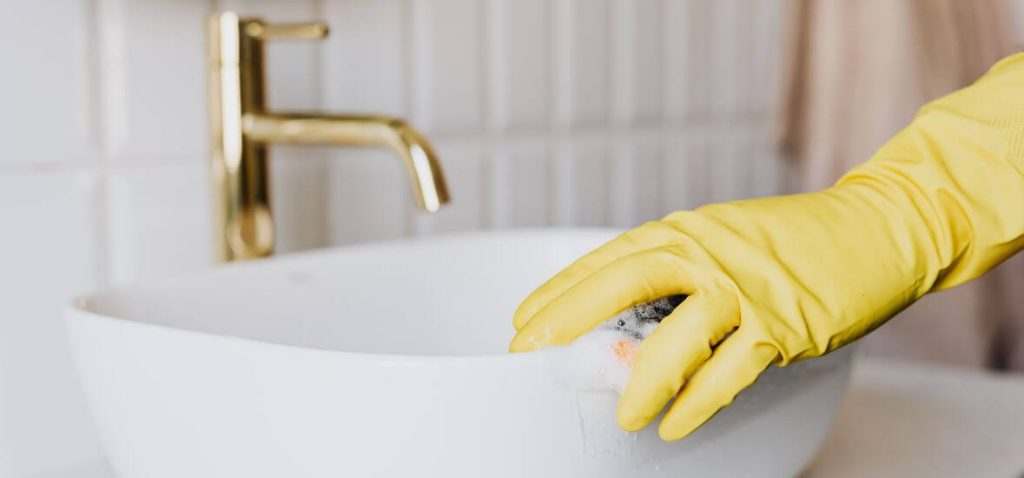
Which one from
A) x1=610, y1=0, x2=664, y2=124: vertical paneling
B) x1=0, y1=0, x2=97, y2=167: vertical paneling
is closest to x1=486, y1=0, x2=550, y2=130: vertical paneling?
x1=610, y1=0, x2=664, y2=124: vertical paneling

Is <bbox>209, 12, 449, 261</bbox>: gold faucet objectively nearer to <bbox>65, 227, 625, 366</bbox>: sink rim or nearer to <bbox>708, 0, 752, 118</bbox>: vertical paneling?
<bbox>65, 227, 625, 366</bbox>: sink rim

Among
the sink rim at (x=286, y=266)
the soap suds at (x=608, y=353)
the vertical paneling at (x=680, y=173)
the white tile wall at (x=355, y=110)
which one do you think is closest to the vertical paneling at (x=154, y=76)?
the white tile wall at (x=355, y=110)

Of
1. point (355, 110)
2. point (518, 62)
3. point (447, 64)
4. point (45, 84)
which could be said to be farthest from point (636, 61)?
point (45, 84)

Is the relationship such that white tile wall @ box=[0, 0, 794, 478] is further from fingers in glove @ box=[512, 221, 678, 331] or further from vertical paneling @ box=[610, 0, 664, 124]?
fingers in glove @ box=[512, 221, 678, 331]

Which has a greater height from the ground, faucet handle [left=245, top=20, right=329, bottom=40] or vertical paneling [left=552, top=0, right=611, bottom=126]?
faucet handle [left=245, top=20, right=329, bottom=40]

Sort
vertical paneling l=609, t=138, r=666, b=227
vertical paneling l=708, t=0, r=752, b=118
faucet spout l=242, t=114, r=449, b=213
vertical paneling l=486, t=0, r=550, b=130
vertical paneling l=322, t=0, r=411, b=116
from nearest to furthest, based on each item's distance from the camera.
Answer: faucet spout l=242, t=114, r=449, b=213 → vertical paneling l=322, t=0, r=411, b=116 → vertical paneling l=486, t=0, r=550, b=130 → vertical paneling l=609, t=138, r=666, b=227 → vertical paneling l=708, t=0, r=752, b=118

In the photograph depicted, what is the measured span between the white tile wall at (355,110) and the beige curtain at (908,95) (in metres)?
0.18

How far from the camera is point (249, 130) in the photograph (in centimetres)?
79

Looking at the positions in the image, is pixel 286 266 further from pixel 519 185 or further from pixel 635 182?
pixel 635 182

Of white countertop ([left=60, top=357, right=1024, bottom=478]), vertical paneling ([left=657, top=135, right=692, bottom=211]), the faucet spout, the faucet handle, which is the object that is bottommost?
white countertop ([left=60, top=357, right=1024, bottom=478])

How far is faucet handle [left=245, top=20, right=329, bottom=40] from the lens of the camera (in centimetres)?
76

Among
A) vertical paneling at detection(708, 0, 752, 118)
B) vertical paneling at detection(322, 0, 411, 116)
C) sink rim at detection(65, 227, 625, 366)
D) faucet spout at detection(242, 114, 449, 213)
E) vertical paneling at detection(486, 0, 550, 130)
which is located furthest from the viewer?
vertical paneling at detection(708, 0, 752, 118)

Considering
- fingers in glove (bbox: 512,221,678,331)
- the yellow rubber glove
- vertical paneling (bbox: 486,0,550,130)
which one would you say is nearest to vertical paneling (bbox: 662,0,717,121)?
vertical paneling (bbox: 486,0,550,130)

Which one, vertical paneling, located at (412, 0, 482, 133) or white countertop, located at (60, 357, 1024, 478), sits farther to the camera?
vertical paneling, located at (412, 0, 482, 133)
